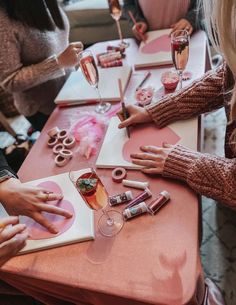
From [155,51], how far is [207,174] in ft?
2.59

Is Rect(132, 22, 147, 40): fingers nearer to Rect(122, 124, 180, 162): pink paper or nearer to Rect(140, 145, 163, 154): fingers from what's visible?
Rect(122, 124, 180, 162): pink paper

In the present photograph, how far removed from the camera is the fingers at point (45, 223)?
0.75m

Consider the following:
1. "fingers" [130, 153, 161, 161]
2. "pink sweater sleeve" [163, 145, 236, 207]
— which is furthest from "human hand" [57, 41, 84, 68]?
"pink sweater sleeve" [163, 145, 236, 207]

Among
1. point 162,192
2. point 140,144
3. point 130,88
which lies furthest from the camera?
point 130,88

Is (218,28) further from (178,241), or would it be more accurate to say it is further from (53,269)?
(53,269)

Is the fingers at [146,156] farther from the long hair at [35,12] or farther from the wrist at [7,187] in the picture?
the long hair at [35,12]

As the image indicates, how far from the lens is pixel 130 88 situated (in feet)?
3.88

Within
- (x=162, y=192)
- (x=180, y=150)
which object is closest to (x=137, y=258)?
(x=162, y=192)

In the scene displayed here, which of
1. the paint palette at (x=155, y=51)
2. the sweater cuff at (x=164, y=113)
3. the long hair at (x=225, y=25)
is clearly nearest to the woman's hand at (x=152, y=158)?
the sweater cuff at (x=164, y=113)

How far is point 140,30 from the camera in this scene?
1.48 meters

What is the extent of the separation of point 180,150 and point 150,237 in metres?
0.27

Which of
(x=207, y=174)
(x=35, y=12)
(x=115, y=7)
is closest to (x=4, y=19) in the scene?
(x=35, y=12)

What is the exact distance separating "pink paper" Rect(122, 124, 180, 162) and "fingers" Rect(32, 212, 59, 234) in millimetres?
288

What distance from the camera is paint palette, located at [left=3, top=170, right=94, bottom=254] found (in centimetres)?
73
